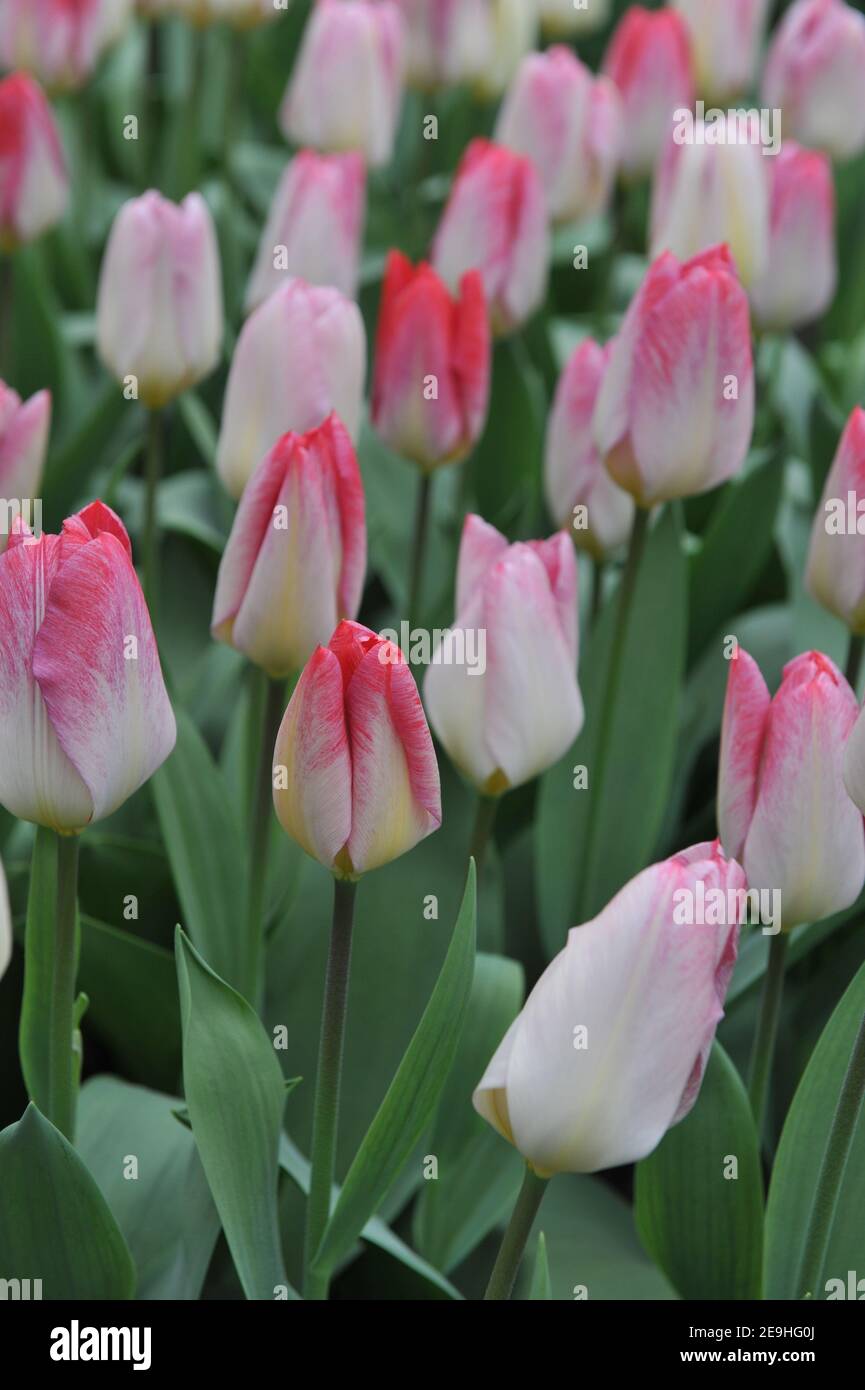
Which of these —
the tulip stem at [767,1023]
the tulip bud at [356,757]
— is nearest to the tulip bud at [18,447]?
the tulip bud at [356,757]

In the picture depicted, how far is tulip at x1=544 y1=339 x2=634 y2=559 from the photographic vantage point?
1072 millimetres

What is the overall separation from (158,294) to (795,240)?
1.70 feet

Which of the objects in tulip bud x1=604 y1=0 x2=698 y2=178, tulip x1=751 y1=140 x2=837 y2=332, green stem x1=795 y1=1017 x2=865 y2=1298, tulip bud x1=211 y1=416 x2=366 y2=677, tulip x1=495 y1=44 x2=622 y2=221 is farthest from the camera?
tulip bud x1=604 y1=0 x2=698 y2=178

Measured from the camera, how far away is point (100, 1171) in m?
0.95

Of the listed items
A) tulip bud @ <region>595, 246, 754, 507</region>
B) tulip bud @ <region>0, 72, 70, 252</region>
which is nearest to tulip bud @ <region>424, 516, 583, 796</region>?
tulip bud @ <region>595, 246, 754, 507</region>

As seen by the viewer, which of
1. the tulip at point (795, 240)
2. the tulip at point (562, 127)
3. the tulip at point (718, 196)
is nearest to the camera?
the tulip at point (718, 196)

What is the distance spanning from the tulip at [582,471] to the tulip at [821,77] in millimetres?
759

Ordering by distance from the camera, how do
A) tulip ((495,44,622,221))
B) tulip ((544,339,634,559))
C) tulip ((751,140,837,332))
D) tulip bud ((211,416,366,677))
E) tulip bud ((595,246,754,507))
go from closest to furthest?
tulip bud ((211,416,366,677))
tulip bud ((595,246,754,507))
tulip ((544,339,634,559))
tulip ((751,140,837,332))
tulip ((495,44,622,221))

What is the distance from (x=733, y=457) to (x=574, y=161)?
668mm

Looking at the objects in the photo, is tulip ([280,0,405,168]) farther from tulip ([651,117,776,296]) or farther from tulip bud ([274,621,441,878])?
tulip bud ([274,621,441,878])

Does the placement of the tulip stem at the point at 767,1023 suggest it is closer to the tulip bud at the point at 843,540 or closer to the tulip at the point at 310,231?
the tulip bud at the point at 843,540

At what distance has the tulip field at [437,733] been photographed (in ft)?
2.24

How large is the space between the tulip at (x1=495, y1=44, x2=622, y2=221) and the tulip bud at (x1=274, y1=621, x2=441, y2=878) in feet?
3.22
